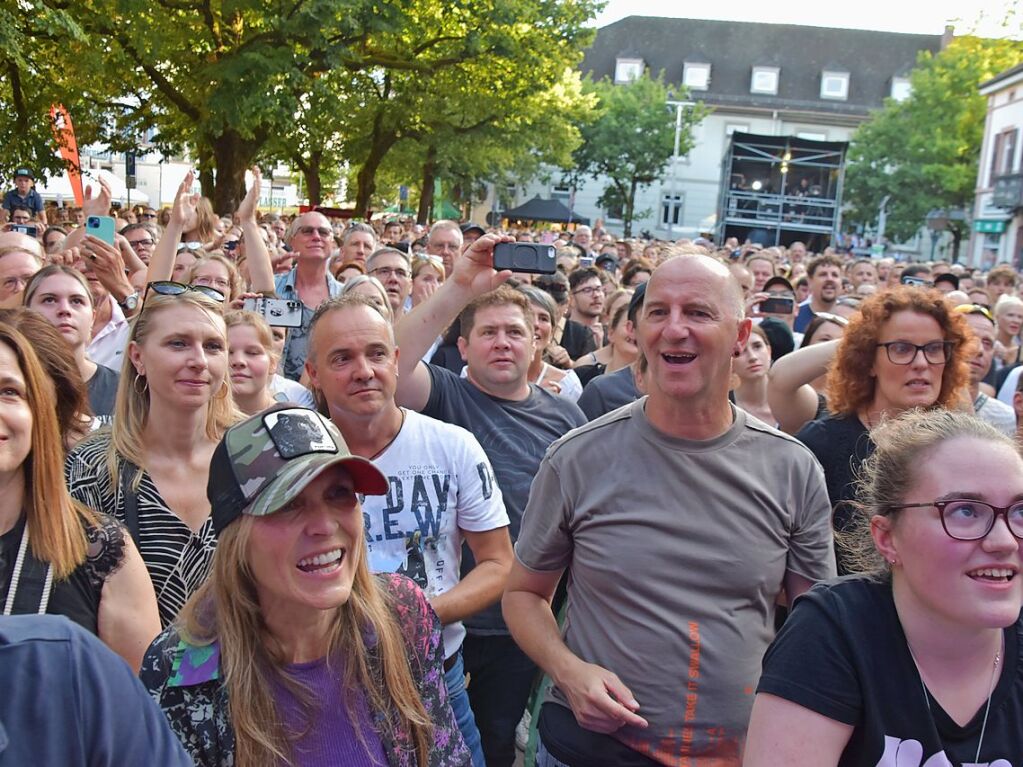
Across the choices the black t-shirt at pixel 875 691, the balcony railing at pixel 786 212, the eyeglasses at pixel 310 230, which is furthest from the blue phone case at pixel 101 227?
the balcony railing at pixel 786 212

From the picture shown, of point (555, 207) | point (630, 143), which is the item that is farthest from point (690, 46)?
point (555, 207)

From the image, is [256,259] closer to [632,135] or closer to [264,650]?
[264,650]

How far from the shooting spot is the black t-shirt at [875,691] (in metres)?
2.00

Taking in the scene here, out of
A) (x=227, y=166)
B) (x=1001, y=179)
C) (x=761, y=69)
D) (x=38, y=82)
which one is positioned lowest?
(x=227, y=166)

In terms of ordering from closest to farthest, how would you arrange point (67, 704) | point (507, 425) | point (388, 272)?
1. point (67, 704)
2. point (507, 425)
3. point (388, 272)

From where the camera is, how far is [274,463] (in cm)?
217

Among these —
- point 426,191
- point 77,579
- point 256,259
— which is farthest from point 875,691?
point 426,191

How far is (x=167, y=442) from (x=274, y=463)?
1349 mm

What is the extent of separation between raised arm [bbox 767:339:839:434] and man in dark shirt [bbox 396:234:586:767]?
0.81m

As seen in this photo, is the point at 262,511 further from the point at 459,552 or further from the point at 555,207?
the point at 555,207

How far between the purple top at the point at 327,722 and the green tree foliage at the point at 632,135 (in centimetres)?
5413

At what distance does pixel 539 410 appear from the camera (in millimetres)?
4195

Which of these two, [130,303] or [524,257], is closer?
[524,257]

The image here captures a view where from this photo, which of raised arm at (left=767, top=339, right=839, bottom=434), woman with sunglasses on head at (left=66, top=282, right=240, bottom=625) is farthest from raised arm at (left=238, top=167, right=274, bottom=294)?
raised arm at (left=767, top=339, right=839, bottom=434)
